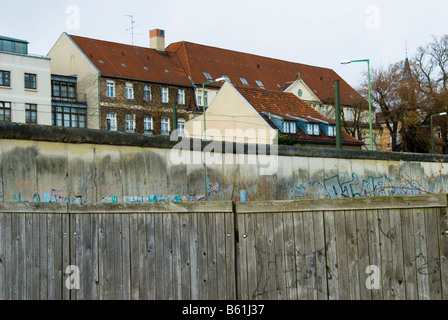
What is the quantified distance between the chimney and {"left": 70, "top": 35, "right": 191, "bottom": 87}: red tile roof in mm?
1137

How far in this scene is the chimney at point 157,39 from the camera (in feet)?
252

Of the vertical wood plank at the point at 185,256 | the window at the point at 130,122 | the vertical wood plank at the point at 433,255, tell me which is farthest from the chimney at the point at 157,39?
the vertical wood plank at the point at 433,255

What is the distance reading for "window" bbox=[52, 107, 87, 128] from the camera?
206ft

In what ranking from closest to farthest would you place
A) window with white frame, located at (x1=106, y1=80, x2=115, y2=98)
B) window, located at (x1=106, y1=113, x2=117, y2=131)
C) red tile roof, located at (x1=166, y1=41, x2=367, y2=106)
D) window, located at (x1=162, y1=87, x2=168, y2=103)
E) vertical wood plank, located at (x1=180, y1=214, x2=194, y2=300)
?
vertical wood plank, located at (x1=180, y1=214, x2=194, y2=300), window, located at (x1=106, y1=113, x2=117, y2=131), window with white frame, located at (x1=106, y1=80, x2=115, y2=98), window, located at (x1=162, y1=87, x2=168, y2=103), red tile roof, located at (x1=166, y1=41, x2=367, y2=106)

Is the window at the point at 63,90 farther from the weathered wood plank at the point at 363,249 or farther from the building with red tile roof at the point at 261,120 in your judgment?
the weathered wood plank at the point at 363,249

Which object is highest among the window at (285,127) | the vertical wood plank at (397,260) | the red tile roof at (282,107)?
the red tile roof at (282,107)

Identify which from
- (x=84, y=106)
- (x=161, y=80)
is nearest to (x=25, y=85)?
(x=84, y=106)

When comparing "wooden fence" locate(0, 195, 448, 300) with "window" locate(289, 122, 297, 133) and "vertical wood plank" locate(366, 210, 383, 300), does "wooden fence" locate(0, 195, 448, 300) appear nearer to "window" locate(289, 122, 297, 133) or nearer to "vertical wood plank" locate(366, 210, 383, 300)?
"vertical wood plank" locate(366, 210, 383, 300)

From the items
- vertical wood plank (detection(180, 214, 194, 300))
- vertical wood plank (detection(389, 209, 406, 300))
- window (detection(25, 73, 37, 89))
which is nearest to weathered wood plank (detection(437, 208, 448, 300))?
vertical wood plank (detection(389, 209, 406, 300))

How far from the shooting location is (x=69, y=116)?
6372cm

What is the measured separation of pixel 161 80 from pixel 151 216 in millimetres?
64365

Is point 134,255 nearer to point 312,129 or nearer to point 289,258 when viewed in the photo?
point 289,258

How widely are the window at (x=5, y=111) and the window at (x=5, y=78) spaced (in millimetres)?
1703
